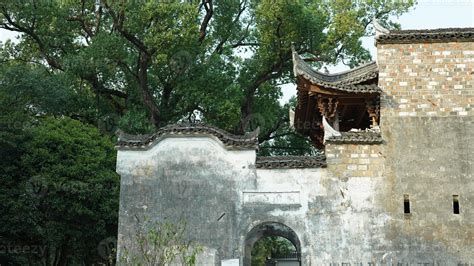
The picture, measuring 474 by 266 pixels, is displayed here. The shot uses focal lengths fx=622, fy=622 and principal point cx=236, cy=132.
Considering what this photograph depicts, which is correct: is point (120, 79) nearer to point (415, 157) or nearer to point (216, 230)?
point (216, 230)

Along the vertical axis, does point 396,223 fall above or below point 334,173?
below

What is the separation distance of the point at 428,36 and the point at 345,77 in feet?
7.43

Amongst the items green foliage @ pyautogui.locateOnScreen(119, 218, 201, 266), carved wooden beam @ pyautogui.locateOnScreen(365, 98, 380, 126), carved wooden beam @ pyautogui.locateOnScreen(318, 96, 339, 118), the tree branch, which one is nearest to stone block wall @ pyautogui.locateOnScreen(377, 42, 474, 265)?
carved wooden beam @ pyautogui.locateOnScreen(365, 98, 380, 126)

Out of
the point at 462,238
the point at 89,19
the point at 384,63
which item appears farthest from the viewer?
the point at 89,19

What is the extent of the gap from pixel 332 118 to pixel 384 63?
6.27 feet

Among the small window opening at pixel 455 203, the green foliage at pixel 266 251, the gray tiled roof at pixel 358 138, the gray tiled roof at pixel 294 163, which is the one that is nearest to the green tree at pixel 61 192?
the gray tiled roof at pixel 294 163

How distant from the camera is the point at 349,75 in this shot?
52.5 feet

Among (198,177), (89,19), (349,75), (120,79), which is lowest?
(198,177)

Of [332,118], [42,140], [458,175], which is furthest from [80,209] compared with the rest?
[458,175]

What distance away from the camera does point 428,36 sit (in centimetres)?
1551

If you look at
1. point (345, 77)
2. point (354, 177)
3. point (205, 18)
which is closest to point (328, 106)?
point (345, 77)

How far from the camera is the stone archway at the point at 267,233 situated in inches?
579

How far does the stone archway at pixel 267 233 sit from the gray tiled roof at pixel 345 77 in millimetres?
3662

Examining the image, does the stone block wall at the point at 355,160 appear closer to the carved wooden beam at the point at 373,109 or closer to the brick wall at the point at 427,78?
the carved wooden beam at the point at 373,109
